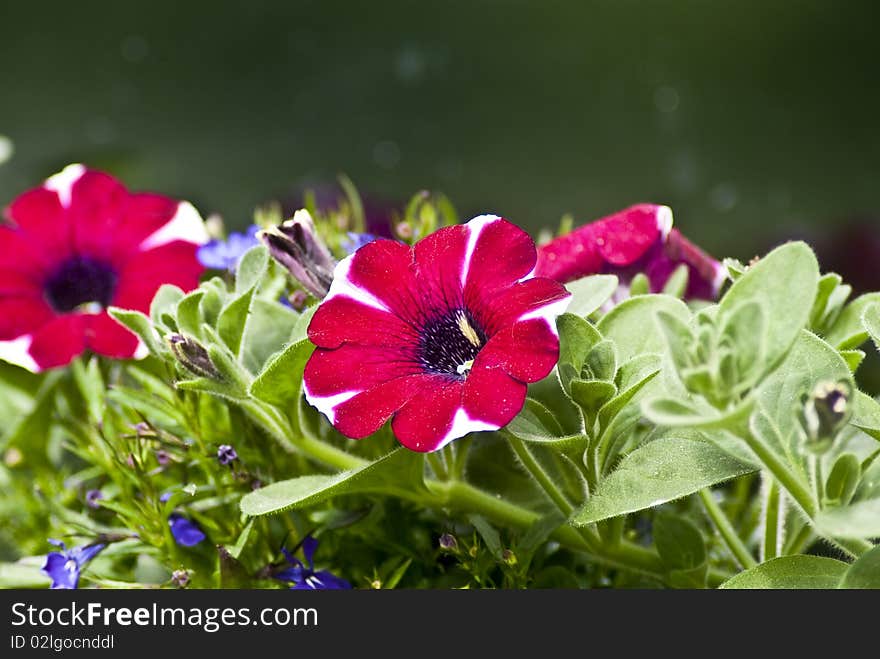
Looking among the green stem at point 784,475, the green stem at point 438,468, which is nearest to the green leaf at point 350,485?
the green stem at point 438,468

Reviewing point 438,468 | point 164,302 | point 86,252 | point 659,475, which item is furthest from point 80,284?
point 659,475

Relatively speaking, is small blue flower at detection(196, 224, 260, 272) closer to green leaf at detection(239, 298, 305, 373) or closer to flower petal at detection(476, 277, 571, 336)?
green leaf at detection(239, 298, 305, 373)

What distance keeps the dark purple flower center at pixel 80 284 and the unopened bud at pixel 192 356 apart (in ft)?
0.64

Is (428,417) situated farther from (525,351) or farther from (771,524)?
(771,524)

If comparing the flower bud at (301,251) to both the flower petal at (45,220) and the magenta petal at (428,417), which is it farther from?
the flower petal at (45,220)

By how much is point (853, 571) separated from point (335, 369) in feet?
0.57

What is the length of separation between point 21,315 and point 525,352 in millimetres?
322

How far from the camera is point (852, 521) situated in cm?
28

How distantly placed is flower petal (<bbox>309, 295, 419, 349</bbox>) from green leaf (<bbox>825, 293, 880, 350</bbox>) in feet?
0.60

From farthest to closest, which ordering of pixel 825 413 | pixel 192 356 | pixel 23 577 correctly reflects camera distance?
pixel 23 577
pixel 192 356
pixel 825 413

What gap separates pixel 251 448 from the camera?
476 millimetres

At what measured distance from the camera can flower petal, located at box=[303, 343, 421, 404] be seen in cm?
34

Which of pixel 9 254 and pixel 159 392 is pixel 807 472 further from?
pixel 9 254

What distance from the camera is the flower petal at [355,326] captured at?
0.34m
